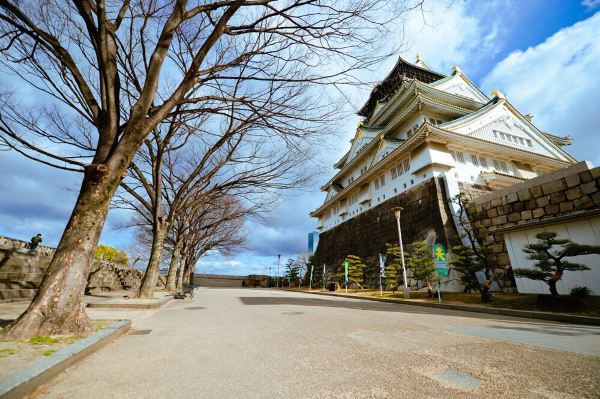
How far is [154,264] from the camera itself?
9.93 m

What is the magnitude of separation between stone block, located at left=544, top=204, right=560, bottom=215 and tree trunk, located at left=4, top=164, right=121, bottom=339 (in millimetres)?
14913

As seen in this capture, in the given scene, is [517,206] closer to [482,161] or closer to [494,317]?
[482,161]

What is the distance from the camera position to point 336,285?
20.8 m

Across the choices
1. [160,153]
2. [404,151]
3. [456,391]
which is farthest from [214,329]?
[404,151]

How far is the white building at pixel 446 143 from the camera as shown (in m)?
16.4

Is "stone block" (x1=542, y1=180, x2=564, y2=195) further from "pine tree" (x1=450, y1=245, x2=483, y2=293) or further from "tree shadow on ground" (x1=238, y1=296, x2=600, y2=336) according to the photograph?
"tree shadow on ground" (x1=238, y1=296, x2=600, y2=336)

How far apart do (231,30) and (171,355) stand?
18.2 feet

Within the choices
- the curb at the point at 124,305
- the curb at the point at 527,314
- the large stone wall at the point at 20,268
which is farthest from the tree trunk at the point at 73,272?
the curb at the point at 527,314

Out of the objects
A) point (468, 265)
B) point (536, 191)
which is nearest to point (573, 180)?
point (536, 191)

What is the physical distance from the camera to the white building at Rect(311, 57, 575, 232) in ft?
53.8

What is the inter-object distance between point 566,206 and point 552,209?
470 mm

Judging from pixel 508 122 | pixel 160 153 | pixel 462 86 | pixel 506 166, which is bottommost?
pixel 160 153

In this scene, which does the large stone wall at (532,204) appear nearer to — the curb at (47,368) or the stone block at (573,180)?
the stone block at (573,180)

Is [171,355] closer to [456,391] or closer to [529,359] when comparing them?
[456,391]
